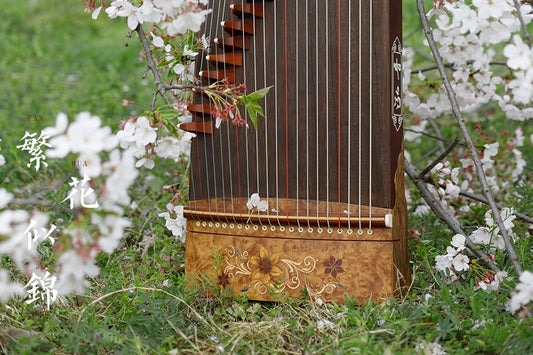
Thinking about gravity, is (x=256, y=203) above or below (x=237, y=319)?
above

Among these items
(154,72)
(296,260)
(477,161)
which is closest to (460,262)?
(477,161)

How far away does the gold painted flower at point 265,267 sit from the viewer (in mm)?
1997

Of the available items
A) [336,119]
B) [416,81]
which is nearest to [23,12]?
[416,81]

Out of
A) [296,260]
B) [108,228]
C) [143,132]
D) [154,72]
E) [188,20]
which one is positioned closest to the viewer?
[108,228]

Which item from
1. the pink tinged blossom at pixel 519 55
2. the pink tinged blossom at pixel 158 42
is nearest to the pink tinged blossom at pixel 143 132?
the pink tinged blossom at pixel 158 42

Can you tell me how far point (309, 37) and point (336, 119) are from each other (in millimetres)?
272

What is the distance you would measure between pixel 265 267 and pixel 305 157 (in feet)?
1.23

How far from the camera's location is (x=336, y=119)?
6.35 feet

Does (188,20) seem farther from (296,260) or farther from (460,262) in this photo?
(460,262)

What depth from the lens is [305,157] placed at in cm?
199

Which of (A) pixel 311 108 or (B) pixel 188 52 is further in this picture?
(B) pixel 188 52

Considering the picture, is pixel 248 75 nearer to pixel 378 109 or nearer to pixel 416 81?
pixel 378 109

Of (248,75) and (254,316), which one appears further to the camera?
(248,75)

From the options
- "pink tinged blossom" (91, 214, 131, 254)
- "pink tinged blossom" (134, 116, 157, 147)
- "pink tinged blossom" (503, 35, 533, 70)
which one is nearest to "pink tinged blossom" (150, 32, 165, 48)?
"pink tinged blossom" (134, 116, 157, 147)
